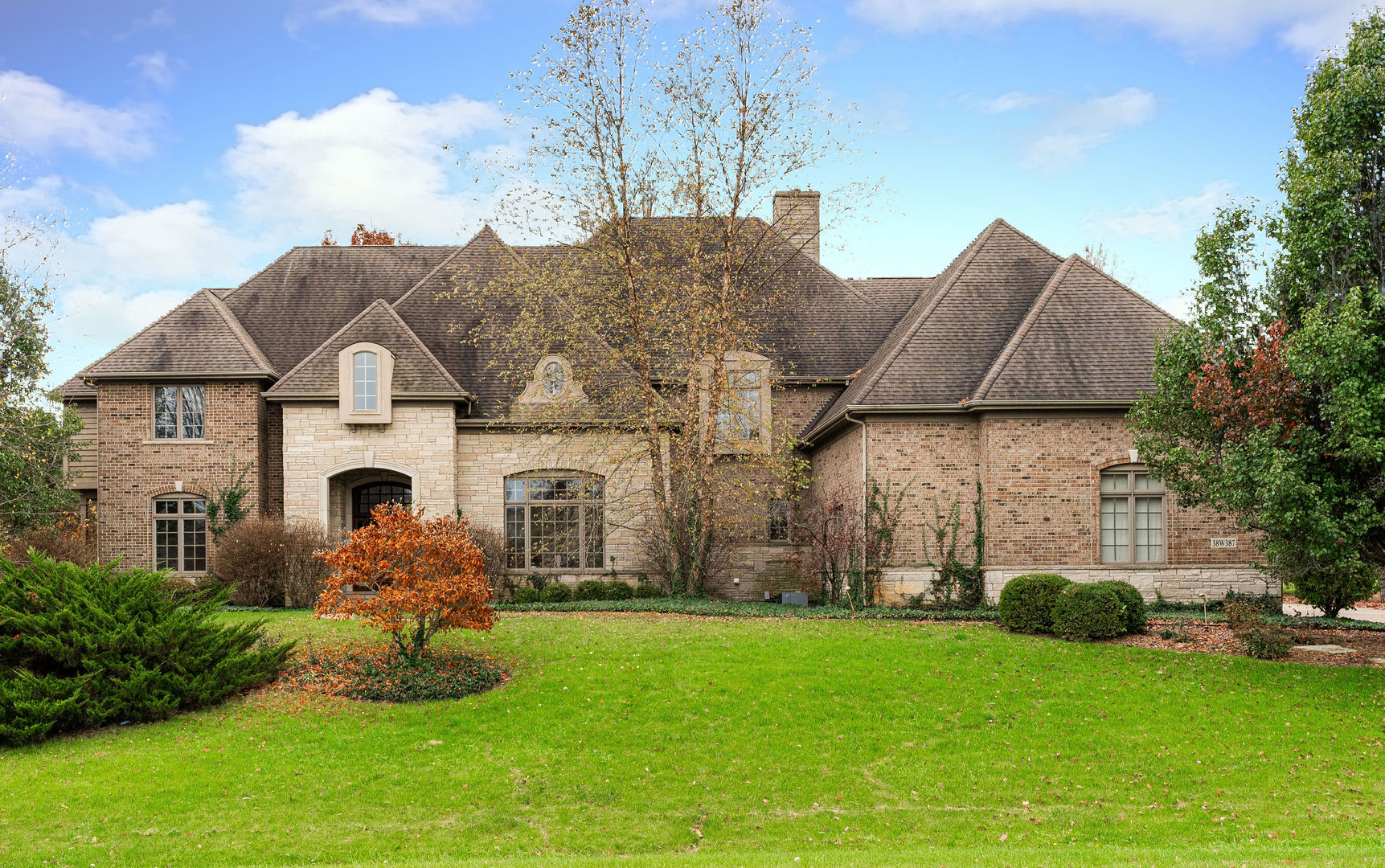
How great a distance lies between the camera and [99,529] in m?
20.8

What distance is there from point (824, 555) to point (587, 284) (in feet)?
24.7

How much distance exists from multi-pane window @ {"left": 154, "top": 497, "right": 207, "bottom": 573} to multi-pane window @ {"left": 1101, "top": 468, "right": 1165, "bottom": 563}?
18.9m

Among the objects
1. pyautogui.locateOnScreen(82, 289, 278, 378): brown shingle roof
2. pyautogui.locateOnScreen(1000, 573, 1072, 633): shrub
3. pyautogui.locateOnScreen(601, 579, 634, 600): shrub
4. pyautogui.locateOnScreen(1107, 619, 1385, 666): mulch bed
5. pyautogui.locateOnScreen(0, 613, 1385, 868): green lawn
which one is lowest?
pyautogui.locateOnScreen(0, 613, 1385, 868): green lawn

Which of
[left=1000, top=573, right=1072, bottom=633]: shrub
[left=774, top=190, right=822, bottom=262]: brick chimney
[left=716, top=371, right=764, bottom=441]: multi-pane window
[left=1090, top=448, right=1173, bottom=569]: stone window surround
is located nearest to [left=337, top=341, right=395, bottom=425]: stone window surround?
[left=716, top=371, right=764, bottom=441]: multi-pane window

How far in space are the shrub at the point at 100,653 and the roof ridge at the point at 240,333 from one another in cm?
1017

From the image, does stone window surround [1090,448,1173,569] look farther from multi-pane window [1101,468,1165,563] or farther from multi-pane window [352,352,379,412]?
multi-pane window [352,352,379,412]

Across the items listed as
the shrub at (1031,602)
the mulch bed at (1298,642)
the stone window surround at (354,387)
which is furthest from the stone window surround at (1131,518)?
the stone window surround at (354,387)

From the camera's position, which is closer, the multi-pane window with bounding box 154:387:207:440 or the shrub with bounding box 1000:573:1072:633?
the shrub with bounding box 1000:573:1072:633

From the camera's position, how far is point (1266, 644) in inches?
509

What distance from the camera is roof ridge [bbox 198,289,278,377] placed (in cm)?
2108

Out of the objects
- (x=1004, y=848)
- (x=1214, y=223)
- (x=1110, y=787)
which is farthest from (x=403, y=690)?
(x=1214, y=223)

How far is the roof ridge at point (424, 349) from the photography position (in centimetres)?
2045

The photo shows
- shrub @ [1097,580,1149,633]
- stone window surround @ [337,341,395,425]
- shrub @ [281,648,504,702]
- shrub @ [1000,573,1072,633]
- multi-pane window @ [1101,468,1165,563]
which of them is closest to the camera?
shrub @ [281,648,504,702]

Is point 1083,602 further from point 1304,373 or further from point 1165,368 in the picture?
point 1304,373
